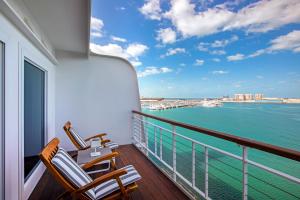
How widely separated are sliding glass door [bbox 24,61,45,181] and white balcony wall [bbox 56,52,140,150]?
3.06 ft

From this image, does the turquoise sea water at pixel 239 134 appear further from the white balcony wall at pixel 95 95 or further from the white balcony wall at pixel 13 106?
the white balcony wall at pixel 13 106

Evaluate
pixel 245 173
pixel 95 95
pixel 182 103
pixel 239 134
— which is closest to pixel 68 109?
pixel 95 95

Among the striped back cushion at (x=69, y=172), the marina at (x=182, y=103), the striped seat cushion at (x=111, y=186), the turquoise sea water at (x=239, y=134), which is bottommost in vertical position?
the turquoise sea water at (x=239, y=134)

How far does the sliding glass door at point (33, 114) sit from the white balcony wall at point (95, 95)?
3.06ft

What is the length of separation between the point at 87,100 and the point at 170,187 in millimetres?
2758

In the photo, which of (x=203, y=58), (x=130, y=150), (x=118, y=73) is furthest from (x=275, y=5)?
(x=130, y=150)

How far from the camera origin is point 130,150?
394 centimetres

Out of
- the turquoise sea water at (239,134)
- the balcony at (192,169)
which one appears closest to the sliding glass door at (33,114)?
the balcony at (192,169)

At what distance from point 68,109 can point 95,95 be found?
679 millimetres

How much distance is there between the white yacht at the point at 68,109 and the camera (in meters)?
1.49

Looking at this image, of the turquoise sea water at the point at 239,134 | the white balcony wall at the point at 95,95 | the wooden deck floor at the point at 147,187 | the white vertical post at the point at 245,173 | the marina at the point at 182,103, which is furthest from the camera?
the marina at the point at 182,103

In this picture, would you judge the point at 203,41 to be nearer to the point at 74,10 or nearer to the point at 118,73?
the point at 118,73

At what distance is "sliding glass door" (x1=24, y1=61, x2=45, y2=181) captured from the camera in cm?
212

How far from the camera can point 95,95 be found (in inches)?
162
